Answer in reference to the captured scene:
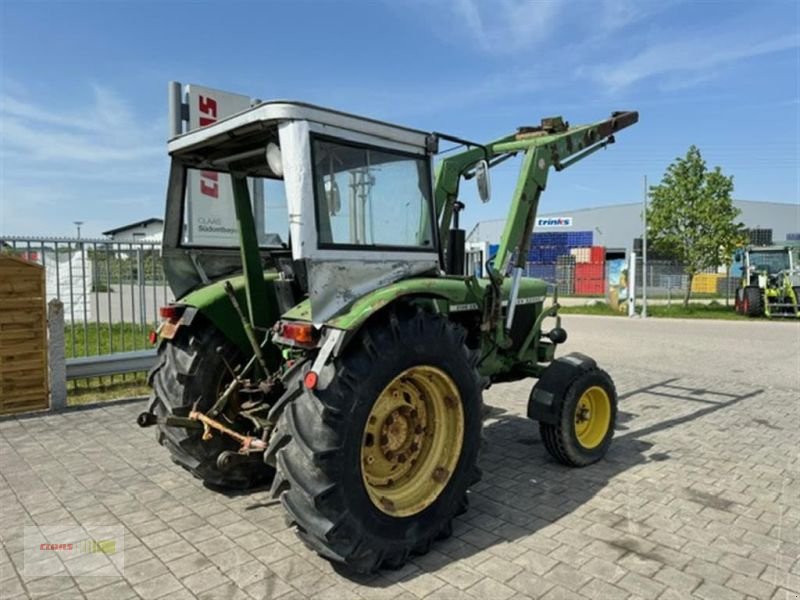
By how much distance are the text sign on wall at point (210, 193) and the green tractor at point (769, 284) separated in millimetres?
18310

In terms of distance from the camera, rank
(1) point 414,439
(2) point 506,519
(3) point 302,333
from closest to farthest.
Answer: (3) point 302,333 < (1) point 414,439 < (2) point 506,519

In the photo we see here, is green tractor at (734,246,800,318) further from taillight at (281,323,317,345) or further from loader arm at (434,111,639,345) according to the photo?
taillight at (281,323,317,345)

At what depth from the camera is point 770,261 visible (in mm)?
20047

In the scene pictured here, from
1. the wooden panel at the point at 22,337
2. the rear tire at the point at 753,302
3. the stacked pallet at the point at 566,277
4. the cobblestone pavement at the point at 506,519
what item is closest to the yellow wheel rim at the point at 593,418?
the cobblestone pavement at the point at 506,519

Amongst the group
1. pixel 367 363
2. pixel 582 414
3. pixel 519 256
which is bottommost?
pixel 582 414

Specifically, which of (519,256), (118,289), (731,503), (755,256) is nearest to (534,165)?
(519,256)

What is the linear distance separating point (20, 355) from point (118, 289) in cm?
147

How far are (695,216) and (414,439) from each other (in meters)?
21.0

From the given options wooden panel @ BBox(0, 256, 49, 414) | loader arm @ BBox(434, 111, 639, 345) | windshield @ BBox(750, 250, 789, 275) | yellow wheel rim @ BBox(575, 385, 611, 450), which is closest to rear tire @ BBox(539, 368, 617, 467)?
yellow wheel rim @ BBox(575, 385, 611, 450)

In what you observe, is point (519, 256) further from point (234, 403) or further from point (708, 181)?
point (708, 181)

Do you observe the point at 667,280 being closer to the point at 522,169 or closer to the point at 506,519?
the point at 522,169

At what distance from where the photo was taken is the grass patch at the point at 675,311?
20359 mm

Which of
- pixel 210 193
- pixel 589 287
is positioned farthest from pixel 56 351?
pixel 589 287

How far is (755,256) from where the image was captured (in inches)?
803
